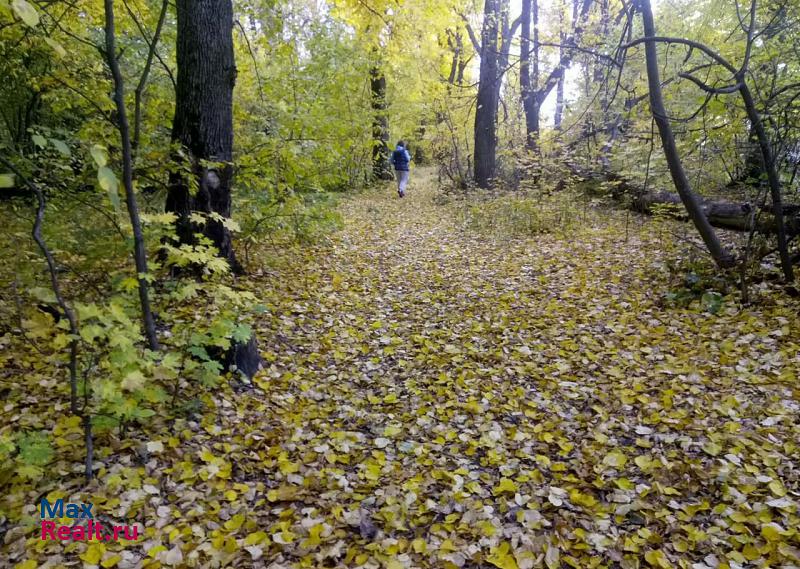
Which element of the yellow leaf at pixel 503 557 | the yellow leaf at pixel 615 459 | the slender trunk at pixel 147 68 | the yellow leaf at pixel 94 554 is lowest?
the yellow leaf at pixel 503 557

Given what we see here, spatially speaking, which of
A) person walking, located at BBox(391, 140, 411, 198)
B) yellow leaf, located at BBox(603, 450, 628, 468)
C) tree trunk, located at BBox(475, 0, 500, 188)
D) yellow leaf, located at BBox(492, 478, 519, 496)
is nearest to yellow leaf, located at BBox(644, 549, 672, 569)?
yellow leaf, located at BBox(603, 450, 628, 468)

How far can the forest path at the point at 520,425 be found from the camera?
2.50m

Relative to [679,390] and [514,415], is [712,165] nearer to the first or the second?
[679,390]

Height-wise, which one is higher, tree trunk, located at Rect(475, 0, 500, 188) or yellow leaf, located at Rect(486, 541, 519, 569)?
tree trunk, located at Rect(475, 0, 500, 188)

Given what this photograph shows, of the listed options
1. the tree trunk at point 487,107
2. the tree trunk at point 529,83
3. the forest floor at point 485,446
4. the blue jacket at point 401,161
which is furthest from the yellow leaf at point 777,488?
the blue jacket at point 401,161

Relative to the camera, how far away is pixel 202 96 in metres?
4.72

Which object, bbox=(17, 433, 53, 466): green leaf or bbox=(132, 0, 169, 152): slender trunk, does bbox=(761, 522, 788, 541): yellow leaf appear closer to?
bbox=(17, 433, 53, 466): green leaf

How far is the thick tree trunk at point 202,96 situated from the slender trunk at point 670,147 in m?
4.40

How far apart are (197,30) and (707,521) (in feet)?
18.9

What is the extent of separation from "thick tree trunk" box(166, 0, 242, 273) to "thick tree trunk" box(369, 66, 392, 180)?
6985 mm

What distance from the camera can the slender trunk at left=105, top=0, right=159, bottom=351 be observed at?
2770 mm

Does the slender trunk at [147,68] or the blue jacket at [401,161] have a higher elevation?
the blue jacket at [401,161]

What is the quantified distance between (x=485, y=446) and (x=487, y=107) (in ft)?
32.9

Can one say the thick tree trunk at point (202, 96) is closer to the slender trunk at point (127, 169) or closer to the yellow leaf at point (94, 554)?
the slender trunk at point (127, 169)
